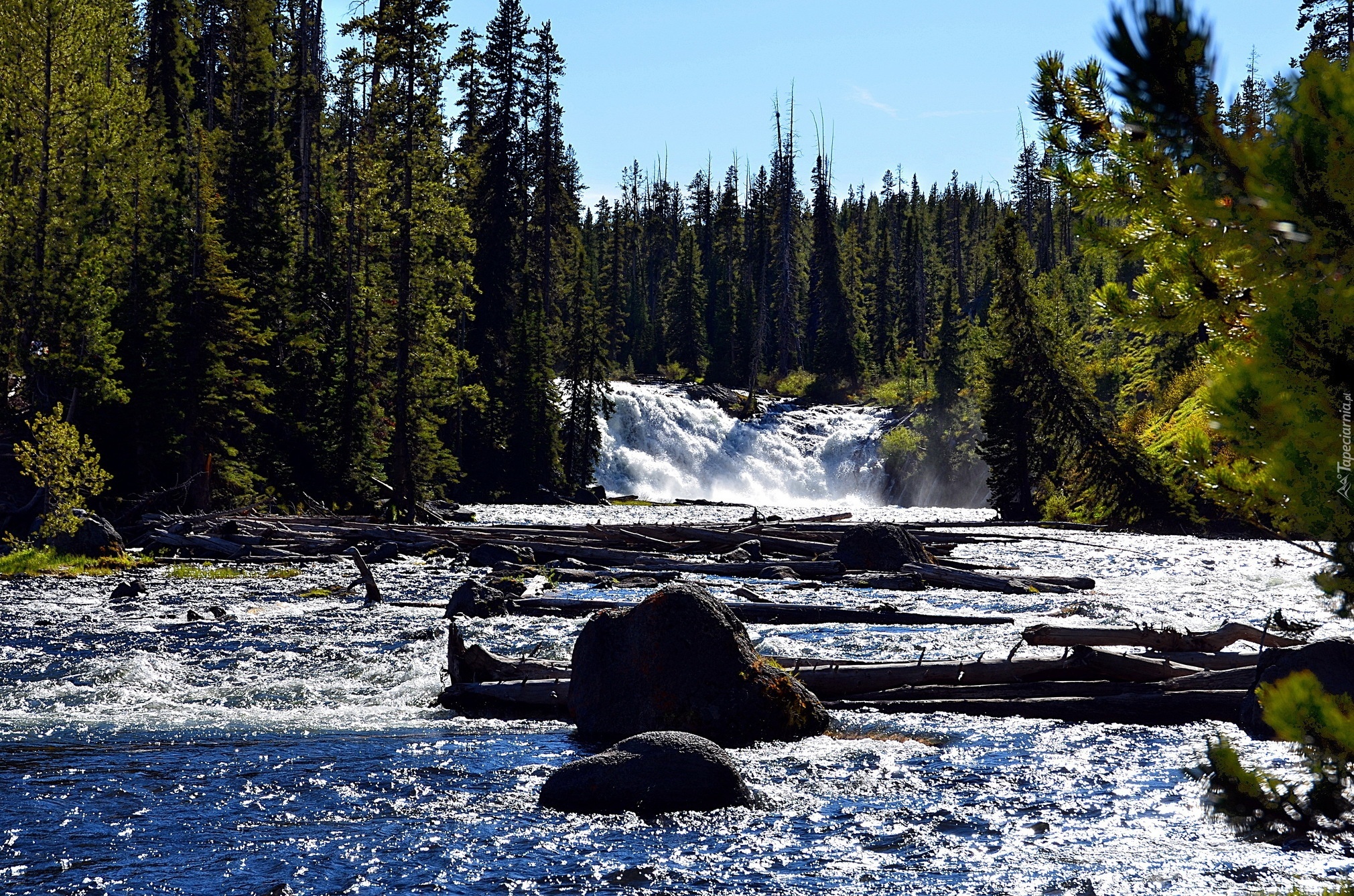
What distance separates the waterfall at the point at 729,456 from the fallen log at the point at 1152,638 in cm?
4319

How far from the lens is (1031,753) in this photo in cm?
904

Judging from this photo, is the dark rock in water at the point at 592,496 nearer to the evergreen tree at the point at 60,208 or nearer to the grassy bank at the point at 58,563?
the evergreen tree at the point at 60,208

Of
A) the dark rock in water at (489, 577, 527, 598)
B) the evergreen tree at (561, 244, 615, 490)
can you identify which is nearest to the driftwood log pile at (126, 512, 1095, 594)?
the dark rock in water at (489, 577, 527, 598)

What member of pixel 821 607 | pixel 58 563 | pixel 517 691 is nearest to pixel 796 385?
pixel 58 563

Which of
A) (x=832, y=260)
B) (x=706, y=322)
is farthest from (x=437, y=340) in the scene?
(x=706, y=322)

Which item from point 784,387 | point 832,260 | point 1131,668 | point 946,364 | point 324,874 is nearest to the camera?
point 324,874

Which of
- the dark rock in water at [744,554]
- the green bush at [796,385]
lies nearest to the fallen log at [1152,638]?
the dark rock in water at [744,554]

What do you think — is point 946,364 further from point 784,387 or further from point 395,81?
point 395,81

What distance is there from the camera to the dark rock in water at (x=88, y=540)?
22766 mm

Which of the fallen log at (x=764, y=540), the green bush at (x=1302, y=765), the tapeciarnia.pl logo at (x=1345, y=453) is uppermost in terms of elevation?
the tapeciarnia.pl logo at (x=1345, y=453)

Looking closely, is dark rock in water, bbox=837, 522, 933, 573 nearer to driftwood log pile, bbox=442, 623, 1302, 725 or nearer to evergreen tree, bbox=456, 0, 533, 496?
driftwood log pile, bbox=442, 623, 1302, 725

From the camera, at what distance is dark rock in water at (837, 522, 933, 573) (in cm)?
2119

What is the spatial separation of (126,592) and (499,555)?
7.72m

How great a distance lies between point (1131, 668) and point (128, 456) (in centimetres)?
2730
